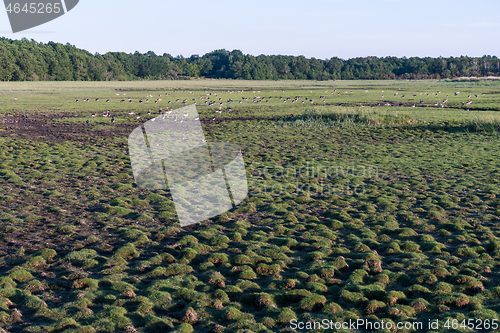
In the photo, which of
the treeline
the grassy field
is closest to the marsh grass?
the grassy field

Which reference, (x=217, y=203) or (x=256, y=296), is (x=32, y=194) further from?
(x=256, y=296)

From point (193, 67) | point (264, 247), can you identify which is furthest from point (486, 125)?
point (193, 67)

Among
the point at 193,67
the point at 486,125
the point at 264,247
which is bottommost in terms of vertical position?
the point at 264,247

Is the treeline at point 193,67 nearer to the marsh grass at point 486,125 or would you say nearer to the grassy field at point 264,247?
the marsh grass at point 486,125

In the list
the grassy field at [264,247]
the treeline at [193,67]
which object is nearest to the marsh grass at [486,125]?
the grassy field at [264,247]

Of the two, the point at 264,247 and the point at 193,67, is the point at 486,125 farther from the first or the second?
the point at 193,67

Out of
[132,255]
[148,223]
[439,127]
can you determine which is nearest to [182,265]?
[132,255]

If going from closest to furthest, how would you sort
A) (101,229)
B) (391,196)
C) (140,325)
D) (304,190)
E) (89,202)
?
(140,325), (101,229), (89,202), (391,196), (304,190)
